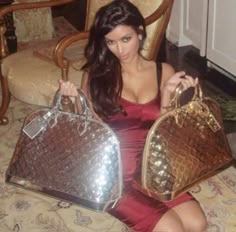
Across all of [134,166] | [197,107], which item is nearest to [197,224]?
[134,166]

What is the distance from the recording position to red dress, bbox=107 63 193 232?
1.69 m

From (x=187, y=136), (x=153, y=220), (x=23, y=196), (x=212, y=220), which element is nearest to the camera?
(x=187, y=136)

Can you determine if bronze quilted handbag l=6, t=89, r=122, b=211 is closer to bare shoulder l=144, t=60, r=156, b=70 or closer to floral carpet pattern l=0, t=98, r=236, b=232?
bare shoulder l=144, t=60, r=156, b=70

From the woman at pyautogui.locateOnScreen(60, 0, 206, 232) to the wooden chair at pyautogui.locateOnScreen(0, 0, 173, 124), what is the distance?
0.48 m

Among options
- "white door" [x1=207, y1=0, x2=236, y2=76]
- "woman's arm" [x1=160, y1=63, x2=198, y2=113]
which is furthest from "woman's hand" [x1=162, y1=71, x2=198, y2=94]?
"white door" [x1=207, y1=0, x2=236, y2=76]

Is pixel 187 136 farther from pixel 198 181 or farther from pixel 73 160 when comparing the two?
pixel 73 160

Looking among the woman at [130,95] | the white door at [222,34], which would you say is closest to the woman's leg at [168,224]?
the woman at [130,95]

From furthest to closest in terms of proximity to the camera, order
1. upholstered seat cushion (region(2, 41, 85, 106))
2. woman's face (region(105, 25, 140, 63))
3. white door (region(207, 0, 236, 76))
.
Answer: white door (region(207, 0, 236, 76)), upholstered seat cushion (region(2, 41, 85, 106)), woman's face (region(105, 25, 140, 63))

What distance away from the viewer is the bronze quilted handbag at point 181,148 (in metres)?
1.50

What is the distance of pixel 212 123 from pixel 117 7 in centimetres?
49

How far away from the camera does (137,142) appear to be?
5.85 ft

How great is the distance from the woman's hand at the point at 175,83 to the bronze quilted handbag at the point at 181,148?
3cm

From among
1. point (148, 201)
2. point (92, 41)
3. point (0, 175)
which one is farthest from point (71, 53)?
point (148, 201)

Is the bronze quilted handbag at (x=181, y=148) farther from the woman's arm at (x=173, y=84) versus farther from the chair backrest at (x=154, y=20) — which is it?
the chair backrest at (x=154, y=20)
